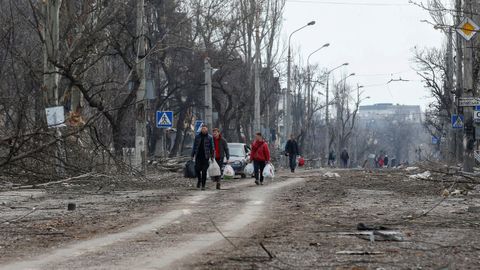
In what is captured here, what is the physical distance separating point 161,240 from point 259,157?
16.1 m

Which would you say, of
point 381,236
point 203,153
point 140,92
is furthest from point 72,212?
point 140,92

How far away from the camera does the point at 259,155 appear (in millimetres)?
26672

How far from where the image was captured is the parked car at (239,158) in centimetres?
3581

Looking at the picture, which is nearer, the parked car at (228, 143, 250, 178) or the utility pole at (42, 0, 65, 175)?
the utility pole at (42, 0, 65, 175)

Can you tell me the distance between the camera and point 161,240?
1062 cm

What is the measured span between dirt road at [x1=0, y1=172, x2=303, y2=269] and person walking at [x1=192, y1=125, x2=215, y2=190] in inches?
242

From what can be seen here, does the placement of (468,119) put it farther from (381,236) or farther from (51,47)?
(381,236)

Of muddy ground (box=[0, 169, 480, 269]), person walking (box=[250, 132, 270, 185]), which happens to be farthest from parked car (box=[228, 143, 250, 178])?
muddy ground (box=[0, 169, 480, 269])

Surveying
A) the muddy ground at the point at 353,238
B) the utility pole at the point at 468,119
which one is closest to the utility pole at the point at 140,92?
the utility pole at the point at 468,119

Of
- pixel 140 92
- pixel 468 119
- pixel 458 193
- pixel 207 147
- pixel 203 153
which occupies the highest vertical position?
pixel 140 92

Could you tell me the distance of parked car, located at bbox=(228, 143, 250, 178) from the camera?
117ft

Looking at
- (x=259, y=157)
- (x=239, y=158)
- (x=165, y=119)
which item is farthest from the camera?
(x=239, y=158)

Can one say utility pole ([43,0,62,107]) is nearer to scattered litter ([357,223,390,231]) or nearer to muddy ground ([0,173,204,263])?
muddy ground ([0,173,204,263])

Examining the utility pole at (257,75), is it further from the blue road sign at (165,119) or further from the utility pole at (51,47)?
the utility pole at (51,47)
